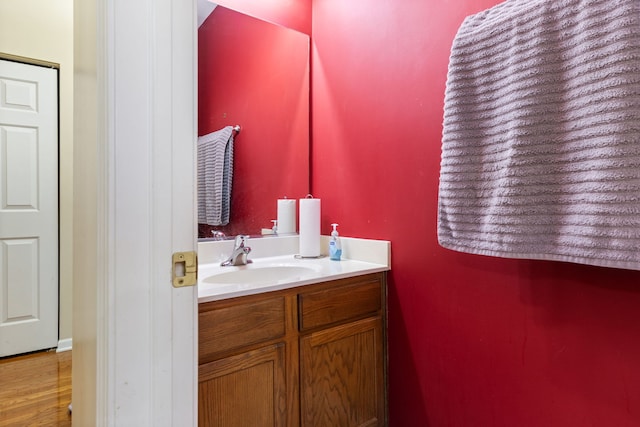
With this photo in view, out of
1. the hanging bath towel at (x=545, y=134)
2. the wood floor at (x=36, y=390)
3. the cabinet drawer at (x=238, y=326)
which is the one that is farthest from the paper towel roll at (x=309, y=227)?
the wood floor at (x=36, y=390)

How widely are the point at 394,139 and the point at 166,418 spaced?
119cm

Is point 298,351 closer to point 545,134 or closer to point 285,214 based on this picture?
point 285,214

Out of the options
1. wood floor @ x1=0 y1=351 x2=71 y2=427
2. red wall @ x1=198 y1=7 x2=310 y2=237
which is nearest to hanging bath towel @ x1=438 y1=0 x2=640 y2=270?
red wall @ x1=198 y1=7 x2=310 y2=237

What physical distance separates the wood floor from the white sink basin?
1067 millimetres

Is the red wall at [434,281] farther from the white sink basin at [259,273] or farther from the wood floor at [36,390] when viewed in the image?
the wood floor at [36,390]

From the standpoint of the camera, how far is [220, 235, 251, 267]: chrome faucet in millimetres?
1568

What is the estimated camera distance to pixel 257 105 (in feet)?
5.98

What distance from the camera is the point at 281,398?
1.18 meters

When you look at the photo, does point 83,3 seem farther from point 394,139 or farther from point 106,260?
point 394,139

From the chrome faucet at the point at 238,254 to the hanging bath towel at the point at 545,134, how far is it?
0.83 m

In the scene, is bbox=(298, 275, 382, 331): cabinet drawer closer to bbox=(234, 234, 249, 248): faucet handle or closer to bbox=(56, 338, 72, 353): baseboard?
bbox=(234, 234, 249, 248): faucet handle

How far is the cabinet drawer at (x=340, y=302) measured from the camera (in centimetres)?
125

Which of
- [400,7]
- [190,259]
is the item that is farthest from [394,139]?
[190,259]

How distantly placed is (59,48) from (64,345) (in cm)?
200
